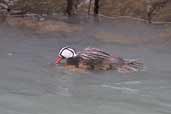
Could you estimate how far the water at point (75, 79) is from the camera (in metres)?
6.86

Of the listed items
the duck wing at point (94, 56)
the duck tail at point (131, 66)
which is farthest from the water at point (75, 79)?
the duck wing at point (94, 56)

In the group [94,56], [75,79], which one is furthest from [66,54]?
[75,79]

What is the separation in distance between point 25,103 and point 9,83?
1.42m

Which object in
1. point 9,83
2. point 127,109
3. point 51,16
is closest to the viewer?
point 127,109

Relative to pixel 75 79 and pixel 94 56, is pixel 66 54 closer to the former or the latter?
pixel 94 56

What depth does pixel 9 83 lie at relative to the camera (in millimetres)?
8203

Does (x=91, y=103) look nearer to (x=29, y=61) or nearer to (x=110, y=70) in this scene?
(x=110, y=70)

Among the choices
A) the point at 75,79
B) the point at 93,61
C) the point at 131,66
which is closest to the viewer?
the point at 75,79

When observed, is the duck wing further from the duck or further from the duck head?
the duck head

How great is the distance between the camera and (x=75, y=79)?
28.6 ft

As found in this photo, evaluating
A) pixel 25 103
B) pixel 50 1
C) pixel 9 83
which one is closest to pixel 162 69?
pixel 9 83

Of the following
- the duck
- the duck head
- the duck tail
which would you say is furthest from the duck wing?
the duck tail

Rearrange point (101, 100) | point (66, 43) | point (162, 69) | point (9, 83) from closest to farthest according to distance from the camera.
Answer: point (101, 100)
point (9, 83)
point (162, 69)
point (66, 43)

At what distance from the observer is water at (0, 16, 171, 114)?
6855mm
